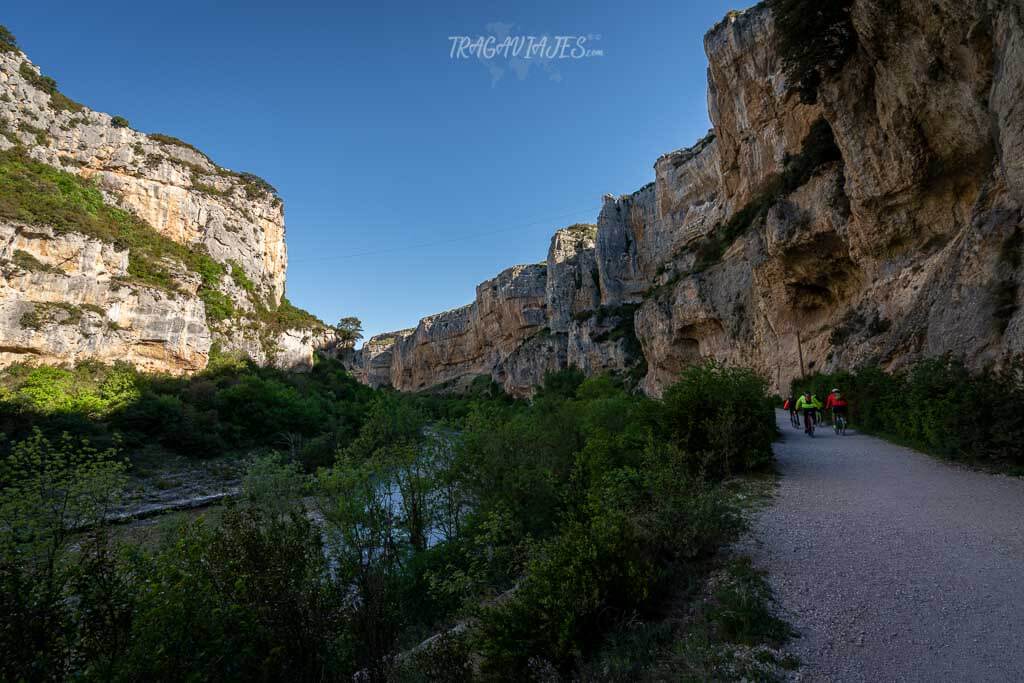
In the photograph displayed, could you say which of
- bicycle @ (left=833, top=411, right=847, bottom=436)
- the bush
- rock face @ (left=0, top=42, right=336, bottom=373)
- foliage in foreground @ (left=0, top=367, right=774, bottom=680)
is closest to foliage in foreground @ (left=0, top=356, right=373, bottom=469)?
rock face @ (left=0, top=42, right=336, bottom=373)

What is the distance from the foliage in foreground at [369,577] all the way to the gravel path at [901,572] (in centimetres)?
58

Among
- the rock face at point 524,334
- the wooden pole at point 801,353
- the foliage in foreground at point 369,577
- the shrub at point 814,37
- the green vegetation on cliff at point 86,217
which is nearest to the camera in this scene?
the foliage in foreground at point 369,577

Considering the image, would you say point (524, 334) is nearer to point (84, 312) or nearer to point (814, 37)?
point (84, 312)

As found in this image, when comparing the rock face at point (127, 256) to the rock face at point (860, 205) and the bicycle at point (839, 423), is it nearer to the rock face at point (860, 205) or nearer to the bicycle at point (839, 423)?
the rock face at point (860, 205)

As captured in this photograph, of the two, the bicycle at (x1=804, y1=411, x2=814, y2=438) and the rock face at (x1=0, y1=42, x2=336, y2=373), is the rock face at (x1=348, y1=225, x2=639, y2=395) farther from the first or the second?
the bicycle at (x1=804, y1=411, x2=814, y2=438)

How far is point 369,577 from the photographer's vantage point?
577 cm

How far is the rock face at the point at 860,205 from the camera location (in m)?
8.40

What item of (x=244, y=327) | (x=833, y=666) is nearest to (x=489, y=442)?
(x=833, y=666)

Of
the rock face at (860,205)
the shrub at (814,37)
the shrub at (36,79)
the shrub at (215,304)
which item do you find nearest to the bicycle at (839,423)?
the rock face at (860,205)

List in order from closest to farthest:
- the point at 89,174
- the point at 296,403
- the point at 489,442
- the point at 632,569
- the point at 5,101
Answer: the point at 632,569 < the point at 489,442 < the point at 296,403 < the point at 5,101 < the point at 89,174

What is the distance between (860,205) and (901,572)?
1516 cm

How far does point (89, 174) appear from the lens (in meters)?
40.2

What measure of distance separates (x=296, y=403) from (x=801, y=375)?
30.9 meters

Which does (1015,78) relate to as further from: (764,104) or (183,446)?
(183,446)
